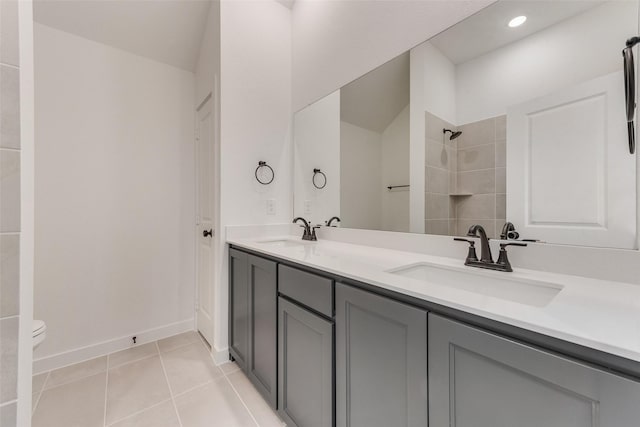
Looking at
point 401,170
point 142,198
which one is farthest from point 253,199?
point 401,170

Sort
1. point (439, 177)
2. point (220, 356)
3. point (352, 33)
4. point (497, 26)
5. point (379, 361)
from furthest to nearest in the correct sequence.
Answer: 1. point (220, 356)
2. point (352, 33)
3. point (439, 177)
4. point (497, 26)
5. point (379, 361)

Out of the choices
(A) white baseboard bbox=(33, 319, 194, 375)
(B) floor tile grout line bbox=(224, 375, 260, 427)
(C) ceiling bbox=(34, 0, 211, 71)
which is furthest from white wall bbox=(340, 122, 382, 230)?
(A) white baseboard bbox=(33, 319, 194, 375)

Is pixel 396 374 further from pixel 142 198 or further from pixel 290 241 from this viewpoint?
pixel 142 198

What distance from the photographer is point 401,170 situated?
4.79 feet

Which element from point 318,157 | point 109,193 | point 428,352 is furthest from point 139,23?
point 428,352

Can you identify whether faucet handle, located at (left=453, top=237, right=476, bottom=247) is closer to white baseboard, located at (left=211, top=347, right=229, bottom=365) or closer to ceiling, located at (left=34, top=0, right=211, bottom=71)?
white baseboard, located at (left=211, top=347, right=229, bottom=365)

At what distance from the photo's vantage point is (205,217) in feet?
7.47

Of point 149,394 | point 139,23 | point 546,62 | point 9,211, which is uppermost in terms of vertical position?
point 139,23

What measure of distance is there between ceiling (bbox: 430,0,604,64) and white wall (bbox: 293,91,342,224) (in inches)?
32.0

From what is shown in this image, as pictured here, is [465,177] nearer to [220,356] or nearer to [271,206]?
[271,206]

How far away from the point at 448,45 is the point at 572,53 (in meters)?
0.49

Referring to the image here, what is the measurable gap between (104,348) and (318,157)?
88.9 inches

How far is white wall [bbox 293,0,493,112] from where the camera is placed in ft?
4.20

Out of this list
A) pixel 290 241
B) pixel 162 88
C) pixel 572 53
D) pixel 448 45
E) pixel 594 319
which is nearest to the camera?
pixel 594 319
